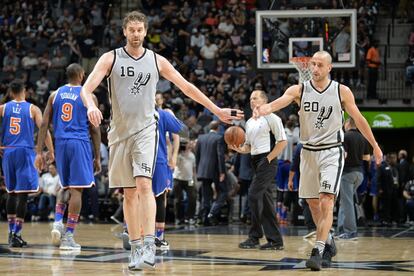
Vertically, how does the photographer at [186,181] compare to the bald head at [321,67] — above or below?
below

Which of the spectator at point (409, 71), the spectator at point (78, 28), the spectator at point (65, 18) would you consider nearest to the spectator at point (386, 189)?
the spectator at point (409, 71)

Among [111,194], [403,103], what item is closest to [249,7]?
[403,103]

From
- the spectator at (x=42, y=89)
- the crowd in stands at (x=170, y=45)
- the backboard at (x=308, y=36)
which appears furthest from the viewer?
the spectator at (x=42, y=89)

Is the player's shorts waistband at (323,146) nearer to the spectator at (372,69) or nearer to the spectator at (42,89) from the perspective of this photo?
the spectator at (372,69)

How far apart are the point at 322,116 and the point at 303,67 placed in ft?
18.1

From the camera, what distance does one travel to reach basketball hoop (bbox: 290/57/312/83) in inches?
528

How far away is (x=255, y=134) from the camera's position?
10.1m

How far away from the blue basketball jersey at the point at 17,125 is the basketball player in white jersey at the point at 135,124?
11.3ft

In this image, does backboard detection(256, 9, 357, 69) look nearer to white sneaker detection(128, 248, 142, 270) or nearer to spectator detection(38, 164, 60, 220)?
spectator detection(38, 164, 60, 220)

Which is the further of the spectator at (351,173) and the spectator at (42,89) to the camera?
the spectator at (42,89)

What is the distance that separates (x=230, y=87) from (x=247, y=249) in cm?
1142

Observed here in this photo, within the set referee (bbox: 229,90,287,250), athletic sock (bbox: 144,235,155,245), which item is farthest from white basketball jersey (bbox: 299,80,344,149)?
athletic sock (bbox: 144,235,155,245)

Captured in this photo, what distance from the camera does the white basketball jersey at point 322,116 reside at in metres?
8.17

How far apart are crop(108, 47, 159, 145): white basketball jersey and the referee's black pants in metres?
3.05
